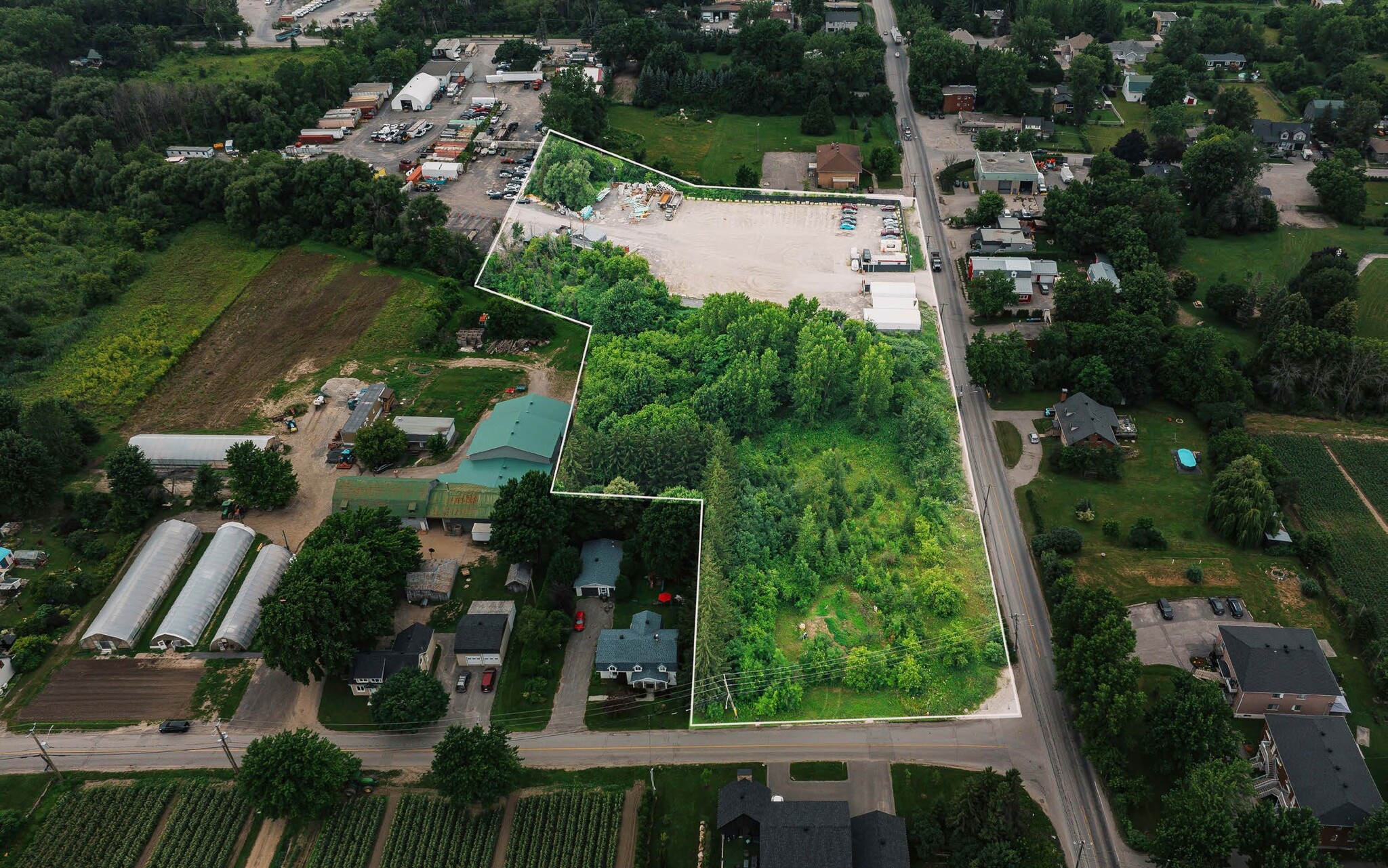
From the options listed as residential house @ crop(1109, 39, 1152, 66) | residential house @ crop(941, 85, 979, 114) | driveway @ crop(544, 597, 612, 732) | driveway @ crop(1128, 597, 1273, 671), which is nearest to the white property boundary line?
driveway @ crop(544, 597, 612, 732)

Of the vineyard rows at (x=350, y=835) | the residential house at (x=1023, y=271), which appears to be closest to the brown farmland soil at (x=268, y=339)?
the vineyard rows at (x=350, y=835)

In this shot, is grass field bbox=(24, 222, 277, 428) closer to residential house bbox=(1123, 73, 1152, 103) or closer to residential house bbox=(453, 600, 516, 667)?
residential house bbox=(453, 600, 516, 667)

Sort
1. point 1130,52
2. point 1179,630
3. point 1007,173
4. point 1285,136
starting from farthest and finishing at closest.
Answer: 1. point 1130,52
2. point 1285,136
3. point 1007,173
4. point 1179,630

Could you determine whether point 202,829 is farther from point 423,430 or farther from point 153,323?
point 153,323

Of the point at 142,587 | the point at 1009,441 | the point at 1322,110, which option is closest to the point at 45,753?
the point at 142,587

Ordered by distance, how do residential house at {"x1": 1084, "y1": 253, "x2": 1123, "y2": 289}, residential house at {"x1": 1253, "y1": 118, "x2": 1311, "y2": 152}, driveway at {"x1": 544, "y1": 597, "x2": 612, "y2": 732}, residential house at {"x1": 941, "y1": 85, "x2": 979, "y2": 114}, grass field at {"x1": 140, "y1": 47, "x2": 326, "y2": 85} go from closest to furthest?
1. driveway at {"x1": 544, "y1": 597, "x2": 612, "y2": 732}
2. residential house at {"x1": 1084, "y1": 253, "x2": 1123, "y2": 289}
3. residential house at {"x1": 1253, "y1": 118, "x2": 1311, "y2": 152}
4. residential house at {"x1": 941, "y1": 85, "x2": 979, "y2": 114}
5. grass field at {"x1": 140, "y1": 47, "x2": 326, "y2": 85}

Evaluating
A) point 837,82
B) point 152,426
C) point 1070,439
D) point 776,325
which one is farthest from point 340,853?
point 837,82
